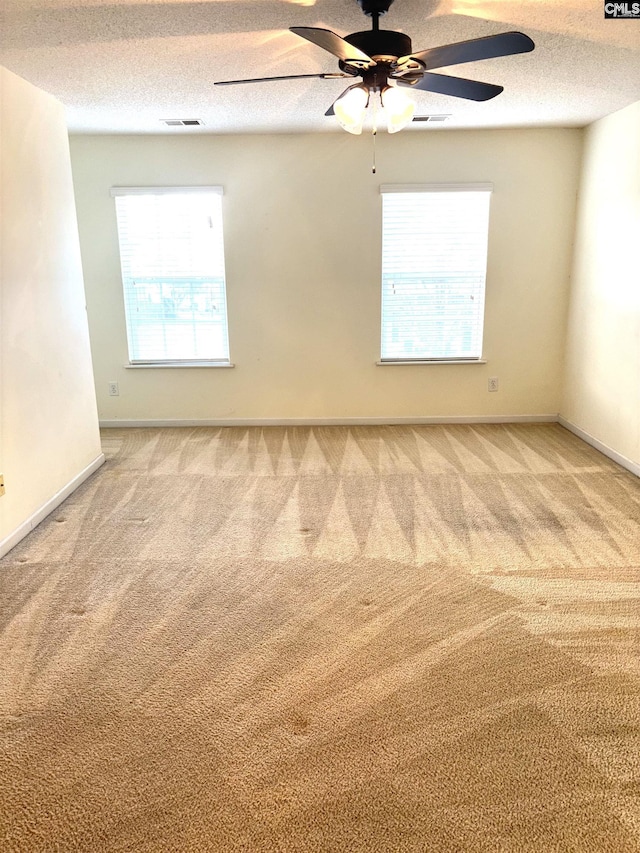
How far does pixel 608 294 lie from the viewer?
4.46 m

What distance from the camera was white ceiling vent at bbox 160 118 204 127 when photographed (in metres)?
4.32

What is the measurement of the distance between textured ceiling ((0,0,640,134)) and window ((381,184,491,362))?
0.83 metres

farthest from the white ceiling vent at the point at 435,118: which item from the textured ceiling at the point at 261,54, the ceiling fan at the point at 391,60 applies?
the ceiling fan at the point at 391,60

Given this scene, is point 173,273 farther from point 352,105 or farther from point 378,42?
point 378,42

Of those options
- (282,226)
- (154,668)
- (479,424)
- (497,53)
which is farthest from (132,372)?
(497,53)

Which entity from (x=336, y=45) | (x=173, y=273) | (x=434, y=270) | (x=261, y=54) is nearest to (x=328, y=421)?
(x=434, y=270)

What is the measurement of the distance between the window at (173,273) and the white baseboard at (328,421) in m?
0.58

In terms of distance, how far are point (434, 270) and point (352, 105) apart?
9.17 ft

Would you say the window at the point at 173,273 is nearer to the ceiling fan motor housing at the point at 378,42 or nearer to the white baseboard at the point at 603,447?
the ceiling fan motor housing at the point at 378,42

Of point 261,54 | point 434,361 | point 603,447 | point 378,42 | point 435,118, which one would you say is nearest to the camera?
point 378,42

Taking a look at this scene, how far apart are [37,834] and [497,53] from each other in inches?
116

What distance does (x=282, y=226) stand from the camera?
5.08 meters

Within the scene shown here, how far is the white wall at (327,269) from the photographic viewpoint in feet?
16.2

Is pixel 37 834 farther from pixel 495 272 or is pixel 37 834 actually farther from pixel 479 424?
pixel 495 272
